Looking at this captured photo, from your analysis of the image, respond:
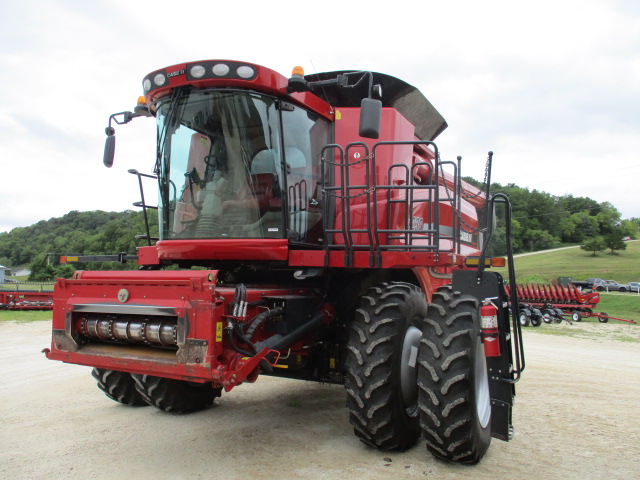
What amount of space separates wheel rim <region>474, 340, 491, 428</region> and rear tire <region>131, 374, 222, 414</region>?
2.67m

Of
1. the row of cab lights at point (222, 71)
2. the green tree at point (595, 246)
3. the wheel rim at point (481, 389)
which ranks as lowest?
the wheel rim at point (481, 389)

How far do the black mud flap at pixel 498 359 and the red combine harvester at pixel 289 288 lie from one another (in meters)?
0.01

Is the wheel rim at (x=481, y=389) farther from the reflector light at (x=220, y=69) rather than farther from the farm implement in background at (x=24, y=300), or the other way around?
the farm implement in background at (x=24, y=300)

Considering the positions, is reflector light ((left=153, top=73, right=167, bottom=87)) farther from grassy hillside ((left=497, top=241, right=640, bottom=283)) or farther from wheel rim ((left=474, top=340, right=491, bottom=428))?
grassy hillside ((left=497, top=241, right=640, bottom=283))

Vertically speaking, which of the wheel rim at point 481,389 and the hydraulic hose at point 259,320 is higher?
the hydraulic hose at point 259,320

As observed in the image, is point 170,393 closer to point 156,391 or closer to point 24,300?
point 156,391

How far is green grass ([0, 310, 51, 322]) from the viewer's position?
16.3 meters

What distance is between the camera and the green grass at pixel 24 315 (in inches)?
643

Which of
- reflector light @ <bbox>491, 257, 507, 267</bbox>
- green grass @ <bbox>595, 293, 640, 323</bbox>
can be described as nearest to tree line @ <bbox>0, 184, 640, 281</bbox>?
green grass @ <bbox>595, 293, 640, 323</bbox>

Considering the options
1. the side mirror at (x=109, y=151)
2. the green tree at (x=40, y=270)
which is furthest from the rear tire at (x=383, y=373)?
the green tree at (x=40, y=270)

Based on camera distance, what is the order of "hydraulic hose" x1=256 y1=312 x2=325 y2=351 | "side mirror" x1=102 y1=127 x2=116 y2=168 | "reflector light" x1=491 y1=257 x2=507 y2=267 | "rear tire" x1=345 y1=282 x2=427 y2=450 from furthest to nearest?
"side mirror" x1=102 y1=127 x2=116 y2=168 < "reflector light" x1=491 y1=257 x2=507 y2=267 < "rear tire" x1=345 y1=282 x2=427 y2=450 < "hydraulic hose" x1=256 y1=312 x2=325 y2=351

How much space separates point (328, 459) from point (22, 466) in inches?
95.4

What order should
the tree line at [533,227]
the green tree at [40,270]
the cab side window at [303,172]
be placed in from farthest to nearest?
the tree line at [533,227] < the green tree at [40,270] < the cab side window at [303,172]

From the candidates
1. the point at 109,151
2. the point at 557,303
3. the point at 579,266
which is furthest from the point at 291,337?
the point at 579,266
